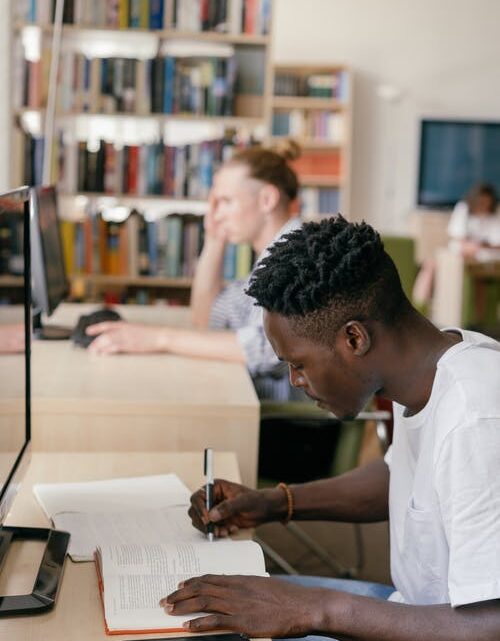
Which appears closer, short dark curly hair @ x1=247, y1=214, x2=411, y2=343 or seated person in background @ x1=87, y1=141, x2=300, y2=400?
short dark curly hair @ x1=247, y1=214, x2=411, y2=343

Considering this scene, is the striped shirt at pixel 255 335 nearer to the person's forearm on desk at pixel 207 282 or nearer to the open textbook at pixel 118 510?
the person's forearm on desk at pixel 207 282

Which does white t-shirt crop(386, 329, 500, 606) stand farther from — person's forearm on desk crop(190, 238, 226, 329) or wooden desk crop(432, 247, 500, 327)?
wooden desk crop(432, 247, 500, 327)

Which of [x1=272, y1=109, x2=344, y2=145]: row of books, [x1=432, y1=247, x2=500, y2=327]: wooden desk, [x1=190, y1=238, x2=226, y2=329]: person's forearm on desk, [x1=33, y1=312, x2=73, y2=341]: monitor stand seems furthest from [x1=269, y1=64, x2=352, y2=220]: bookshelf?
[x1=33, y1=312, x2=73, y2=341]: monitor stand

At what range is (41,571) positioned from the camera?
1.27 meters

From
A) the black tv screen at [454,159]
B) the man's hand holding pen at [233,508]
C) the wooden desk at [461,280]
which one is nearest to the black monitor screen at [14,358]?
the man's hand holding pen at [233,508]

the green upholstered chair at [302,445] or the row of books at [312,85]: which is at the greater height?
the row of books at [312,85]

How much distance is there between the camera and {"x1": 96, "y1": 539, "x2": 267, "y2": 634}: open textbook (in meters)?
1.13

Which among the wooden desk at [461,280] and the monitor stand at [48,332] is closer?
the monitor stand at [48,332]

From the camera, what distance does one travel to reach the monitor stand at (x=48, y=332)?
269 centimetres

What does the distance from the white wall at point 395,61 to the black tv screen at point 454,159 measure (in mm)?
92

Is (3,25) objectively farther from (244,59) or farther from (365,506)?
(365,506)

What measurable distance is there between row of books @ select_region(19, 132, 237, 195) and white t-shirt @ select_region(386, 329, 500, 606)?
2.80 meters

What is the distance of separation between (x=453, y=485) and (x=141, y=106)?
3.18 meters

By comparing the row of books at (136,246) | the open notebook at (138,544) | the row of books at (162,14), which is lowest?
the open notebook at (138,544)
